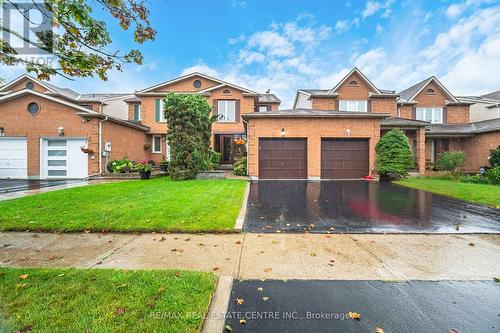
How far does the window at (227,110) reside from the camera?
779 inches

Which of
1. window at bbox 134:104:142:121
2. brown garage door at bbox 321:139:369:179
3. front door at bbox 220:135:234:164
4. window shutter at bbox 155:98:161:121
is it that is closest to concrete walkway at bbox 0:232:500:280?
brown garage door at bbox 321:139:369:179

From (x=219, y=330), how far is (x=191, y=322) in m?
0.27

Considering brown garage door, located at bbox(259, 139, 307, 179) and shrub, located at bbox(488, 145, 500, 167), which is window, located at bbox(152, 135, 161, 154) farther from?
shrub, located at bbox(488, 145, 500, 167)

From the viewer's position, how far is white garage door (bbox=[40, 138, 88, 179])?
1381 cm

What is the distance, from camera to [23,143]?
13.8 m

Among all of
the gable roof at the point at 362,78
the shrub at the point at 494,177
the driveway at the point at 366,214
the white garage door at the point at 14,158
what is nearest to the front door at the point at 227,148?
the gable roof at the point at 362,78

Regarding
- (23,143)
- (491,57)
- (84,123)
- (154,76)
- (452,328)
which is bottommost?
(452,328)

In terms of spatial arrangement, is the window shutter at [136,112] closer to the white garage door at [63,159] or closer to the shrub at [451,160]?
the white garage door at [63,159]

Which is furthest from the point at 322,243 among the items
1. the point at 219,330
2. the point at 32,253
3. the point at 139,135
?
the point at 139,135

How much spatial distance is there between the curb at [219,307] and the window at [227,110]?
58.9ft

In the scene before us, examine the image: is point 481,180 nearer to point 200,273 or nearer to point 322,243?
point 322,243
